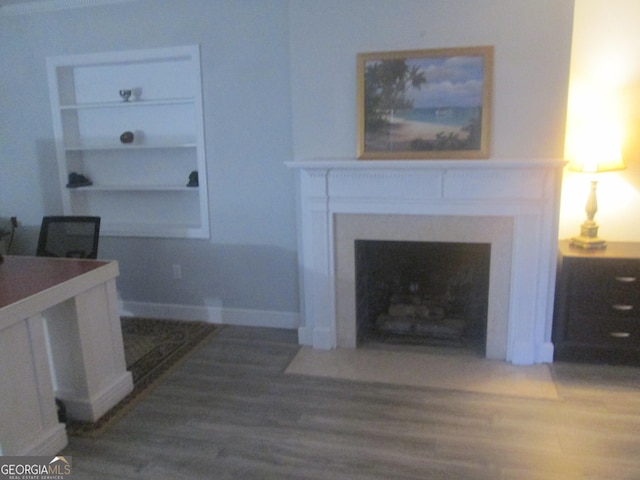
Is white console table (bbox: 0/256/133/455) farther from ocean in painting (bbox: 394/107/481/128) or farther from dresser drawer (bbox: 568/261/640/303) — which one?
dresser drawer (bbox: 568/261/640/303)

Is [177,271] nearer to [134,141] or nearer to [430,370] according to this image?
[134,141]

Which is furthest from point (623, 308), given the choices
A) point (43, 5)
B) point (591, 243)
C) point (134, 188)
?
point (43, 5)

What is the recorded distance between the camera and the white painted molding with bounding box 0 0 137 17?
3.62m

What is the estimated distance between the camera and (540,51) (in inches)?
109

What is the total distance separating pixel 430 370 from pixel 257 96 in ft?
7.00

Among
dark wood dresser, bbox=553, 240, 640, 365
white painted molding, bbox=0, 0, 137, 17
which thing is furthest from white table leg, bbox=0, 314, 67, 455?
dark wood dresser, bbox=553, 240, 640, 365

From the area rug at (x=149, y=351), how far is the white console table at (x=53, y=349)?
67 millimetres

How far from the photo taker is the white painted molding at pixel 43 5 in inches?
142

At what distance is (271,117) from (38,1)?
6.48 ft

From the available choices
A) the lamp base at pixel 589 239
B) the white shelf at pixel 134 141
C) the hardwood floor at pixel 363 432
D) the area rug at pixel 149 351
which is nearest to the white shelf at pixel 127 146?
the white shelf at pixel 134 141

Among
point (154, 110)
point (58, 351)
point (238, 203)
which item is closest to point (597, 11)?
point (238, 203)

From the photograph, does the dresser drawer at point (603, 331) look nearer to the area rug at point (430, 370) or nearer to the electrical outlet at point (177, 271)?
the area rug at point (430, 370)

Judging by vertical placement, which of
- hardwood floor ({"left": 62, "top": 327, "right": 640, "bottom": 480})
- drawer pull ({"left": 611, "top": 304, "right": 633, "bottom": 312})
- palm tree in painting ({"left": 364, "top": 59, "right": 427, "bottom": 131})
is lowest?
hardwood floor ({"left": 62, "top": 327, "right": 640, "bottom": 480})

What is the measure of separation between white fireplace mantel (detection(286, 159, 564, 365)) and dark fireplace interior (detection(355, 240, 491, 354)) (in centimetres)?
19
